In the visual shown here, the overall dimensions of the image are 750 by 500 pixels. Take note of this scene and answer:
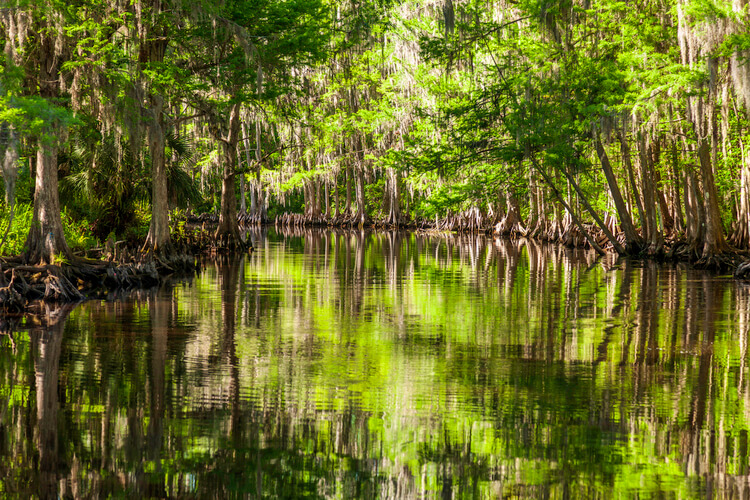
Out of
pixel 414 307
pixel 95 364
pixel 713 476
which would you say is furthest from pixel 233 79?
pixel 713 476

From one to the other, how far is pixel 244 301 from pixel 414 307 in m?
2.94

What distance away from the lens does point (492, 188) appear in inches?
1123

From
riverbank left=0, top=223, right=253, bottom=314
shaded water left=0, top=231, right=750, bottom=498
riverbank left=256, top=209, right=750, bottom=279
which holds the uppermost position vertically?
riverbank left=256, top=209, right=750, bottom=279

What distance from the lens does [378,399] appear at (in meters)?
7.61

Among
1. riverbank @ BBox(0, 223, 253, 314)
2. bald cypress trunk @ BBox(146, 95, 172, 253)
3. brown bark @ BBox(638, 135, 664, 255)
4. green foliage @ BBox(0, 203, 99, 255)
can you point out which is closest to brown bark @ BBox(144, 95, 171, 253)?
bald cypress trunk @ BBox(146, 95, 172, 253)

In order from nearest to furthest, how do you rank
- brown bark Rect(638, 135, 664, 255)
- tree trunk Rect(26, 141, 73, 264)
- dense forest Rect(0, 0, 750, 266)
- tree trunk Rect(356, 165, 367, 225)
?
tree trunk Rect(26, 141, 73, 264) < dense forest Rect(0, 0, 750, 266) < brown bark Rect(638, 135, 664, 255) < tree trunk Rect(356, 165, 367, 225)

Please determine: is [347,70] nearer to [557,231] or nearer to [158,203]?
[158,203]

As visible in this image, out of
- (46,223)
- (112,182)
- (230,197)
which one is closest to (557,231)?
(230,197)

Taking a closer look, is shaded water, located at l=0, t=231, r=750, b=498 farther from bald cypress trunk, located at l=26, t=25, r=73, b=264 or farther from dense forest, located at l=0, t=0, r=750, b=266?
dense forest, located at l=0, t=0, r=750, b=266

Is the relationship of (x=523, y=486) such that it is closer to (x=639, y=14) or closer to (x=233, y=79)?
(x=233, y=79)

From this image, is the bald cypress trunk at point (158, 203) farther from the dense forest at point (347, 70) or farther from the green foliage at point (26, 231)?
the green foliage at point (26, 231)

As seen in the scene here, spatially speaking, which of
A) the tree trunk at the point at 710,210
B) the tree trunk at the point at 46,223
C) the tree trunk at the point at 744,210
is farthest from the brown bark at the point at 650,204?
the tree trunk at the point at 46,223

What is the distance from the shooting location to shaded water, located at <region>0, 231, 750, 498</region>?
18.3 ft

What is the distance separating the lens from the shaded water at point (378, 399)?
220 inches
